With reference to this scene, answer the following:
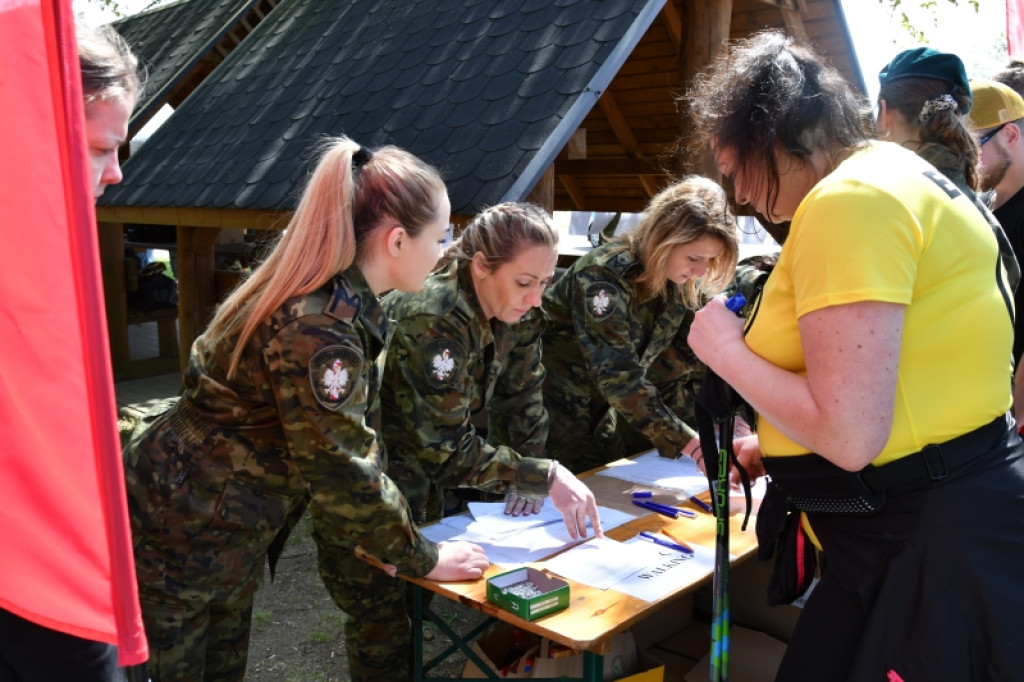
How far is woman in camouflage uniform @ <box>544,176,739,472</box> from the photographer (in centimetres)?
299

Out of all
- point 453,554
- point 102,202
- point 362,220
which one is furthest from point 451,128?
point 102,202

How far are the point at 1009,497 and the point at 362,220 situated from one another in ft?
4.37

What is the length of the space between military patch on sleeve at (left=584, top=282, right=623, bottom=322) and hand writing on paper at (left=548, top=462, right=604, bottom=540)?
2.82 ft

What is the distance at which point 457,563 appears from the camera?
2.04 metres

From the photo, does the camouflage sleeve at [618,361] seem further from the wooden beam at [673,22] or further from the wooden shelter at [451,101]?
the wooden beam at [673,22]

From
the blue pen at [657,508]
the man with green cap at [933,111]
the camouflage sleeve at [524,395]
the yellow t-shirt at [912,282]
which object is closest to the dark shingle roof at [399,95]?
the camouflage sleeve at [524,395]

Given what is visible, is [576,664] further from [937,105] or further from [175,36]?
[175,36]

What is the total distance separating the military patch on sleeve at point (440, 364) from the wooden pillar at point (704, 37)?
2.64 metres

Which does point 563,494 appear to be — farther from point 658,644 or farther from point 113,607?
point 113,607

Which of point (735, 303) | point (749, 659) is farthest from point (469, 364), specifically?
point (749, 659)

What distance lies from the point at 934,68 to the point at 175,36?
27.8 feet

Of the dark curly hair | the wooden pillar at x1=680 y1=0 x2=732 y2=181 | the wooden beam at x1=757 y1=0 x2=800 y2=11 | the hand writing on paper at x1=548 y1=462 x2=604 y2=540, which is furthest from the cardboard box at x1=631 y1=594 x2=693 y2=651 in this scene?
the wooden beam at x1=757 y1=0 x2=800 y2=11

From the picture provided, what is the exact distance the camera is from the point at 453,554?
2.05 meters

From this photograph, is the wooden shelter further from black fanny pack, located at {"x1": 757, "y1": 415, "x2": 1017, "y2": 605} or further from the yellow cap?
black fanny pack, located at {"x1": 757, "y1": 415, "x2": 1017, "y2": 605}
